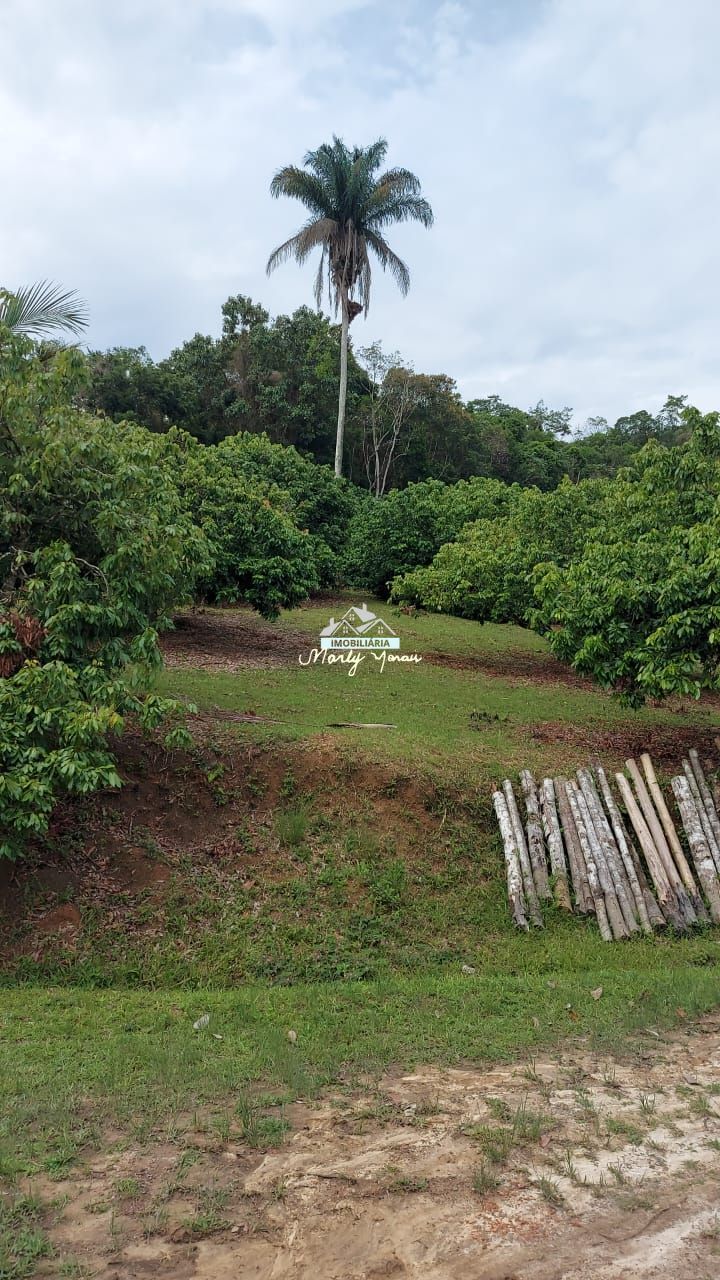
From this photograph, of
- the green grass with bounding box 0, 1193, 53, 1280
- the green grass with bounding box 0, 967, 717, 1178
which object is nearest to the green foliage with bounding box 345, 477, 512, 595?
the green grass with bounding box 0, 967, 717, 1178

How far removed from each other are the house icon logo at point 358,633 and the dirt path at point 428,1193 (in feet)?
41.5

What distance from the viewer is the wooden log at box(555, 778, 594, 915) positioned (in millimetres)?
7750

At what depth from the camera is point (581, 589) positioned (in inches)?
404

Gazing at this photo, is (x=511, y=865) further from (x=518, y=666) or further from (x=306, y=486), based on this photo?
(x=306, y=486)

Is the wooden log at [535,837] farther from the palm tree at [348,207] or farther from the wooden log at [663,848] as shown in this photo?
the palm tree at [348,207]

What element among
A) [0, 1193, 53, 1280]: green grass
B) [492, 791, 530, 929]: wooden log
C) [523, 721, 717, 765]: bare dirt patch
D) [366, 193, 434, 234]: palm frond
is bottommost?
[0, 1193, 53, 1280]: green grass

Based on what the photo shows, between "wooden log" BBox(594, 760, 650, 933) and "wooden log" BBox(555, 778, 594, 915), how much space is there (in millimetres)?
401

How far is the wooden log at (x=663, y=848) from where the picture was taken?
25.2 feet

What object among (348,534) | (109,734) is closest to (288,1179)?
(109,734)

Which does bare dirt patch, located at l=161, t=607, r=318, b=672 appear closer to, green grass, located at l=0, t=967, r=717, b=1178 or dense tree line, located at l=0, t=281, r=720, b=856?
dense tree line, located at l=0, t=281, r=720, b=856

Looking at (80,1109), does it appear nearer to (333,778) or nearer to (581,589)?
(333,778)

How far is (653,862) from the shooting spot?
7.96 m

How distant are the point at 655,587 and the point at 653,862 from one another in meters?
3.29

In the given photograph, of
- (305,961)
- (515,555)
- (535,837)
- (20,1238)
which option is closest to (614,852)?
(535,837)
